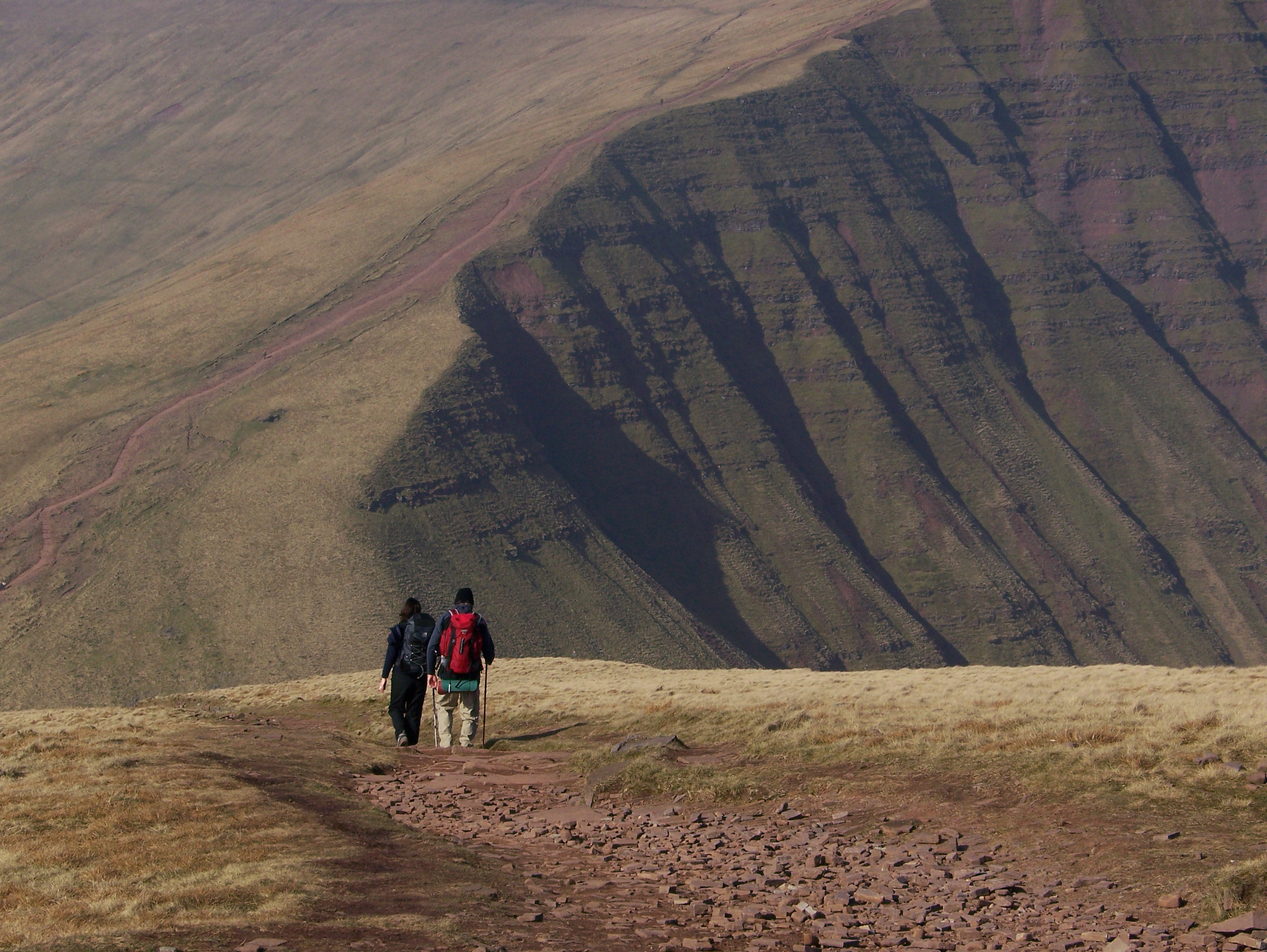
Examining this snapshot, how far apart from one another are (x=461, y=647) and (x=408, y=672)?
1904 mm

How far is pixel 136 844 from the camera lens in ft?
73.7

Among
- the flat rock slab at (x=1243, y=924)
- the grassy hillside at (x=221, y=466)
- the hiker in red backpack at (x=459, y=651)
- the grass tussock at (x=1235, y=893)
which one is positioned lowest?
the flat rock slab at (x=1243, y=924)

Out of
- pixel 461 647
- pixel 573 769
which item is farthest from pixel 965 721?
pixel 461 647

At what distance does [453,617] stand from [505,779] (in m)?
4.31

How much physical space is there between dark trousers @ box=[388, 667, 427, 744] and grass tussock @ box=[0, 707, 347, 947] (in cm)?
472

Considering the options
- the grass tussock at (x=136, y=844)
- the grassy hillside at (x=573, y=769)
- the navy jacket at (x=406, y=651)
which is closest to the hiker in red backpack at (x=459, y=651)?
the navy jacket at (x=406, y=651)

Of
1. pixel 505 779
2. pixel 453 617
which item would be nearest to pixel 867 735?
pixel 505 779

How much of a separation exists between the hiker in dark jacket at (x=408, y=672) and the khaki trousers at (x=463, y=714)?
2.10 ft

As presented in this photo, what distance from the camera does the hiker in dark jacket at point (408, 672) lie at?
32469 millimetres

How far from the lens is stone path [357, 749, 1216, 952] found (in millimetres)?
18234

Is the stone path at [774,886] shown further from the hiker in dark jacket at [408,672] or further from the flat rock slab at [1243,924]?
the hiker in dark jacket at [408,672]

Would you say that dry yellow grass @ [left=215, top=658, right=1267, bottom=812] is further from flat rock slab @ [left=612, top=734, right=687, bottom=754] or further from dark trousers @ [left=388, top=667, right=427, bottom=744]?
dark trousers @ [left=388, top=667, right=427, bottom=744]

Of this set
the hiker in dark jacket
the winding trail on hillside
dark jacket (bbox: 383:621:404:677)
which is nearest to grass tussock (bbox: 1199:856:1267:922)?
the hiker in dark jacket

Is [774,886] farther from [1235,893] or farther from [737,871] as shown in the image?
[1235,893]
